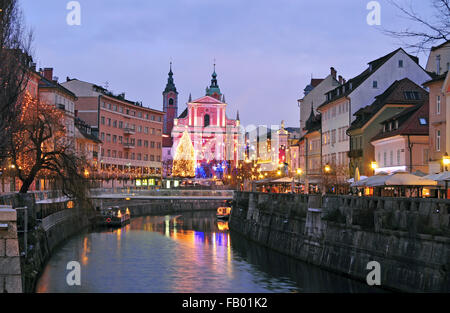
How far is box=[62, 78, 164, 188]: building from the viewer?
402 ft

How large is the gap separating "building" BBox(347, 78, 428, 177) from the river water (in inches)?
529

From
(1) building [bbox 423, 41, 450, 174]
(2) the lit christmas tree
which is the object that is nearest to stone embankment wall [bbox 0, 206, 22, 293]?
(1) building [bbox 423, 41, 450, 174]

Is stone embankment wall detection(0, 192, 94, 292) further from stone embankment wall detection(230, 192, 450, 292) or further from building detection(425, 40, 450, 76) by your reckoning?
building detection(425, 40, 450, 76)

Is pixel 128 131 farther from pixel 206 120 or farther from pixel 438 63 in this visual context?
pixel 438 63

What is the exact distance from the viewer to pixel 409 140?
56.4 m

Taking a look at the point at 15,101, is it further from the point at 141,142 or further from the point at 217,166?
the point at 217,166

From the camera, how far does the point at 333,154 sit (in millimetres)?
79688

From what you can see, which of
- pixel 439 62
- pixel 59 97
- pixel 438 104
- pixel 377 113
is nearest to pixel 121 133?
pixel 59 97

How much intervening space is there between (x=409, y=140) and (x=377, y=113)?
35.8 ft
